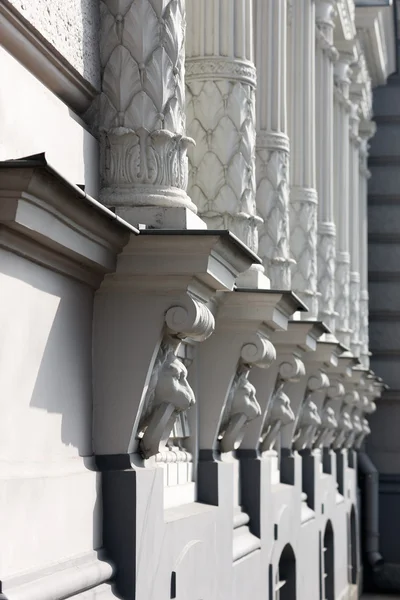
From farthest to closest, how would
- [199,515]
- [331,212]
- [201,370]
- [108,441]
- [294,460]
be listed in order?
1. [331,212]
2. [294,460]
3. [201,370]
4. [199,515]
5. [108,441]

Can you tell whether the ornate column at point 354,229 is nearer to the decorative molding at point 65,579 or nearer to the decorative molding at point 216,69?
the decorative molding at point 216,69

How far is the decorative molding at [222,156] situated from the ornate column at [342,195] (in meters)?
8.98

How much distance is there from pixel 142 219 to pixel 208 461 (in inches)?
108

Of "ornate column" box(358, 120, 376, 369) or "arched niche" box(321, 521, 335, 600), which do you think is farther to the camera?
"ornate column" box(358, 120, 376, 369)

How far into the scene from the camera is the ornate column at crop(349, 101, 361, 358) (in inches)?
798

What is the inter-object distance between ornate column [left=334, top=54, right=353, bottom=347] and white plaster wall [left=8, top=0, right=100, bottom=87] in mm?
11904

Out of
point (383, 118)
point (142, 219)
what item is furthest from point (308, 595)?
point (383, 118)

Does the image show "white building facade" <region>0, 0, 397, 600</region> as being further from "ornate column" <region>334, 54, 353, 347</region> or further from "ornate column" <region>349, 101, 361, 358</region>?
"ornate column" <region>349, 101, 361, 358</region>

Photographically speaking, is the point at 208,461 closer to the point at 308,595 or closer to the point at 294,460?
the point at 294,460

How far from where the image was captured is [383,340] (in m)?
24.6

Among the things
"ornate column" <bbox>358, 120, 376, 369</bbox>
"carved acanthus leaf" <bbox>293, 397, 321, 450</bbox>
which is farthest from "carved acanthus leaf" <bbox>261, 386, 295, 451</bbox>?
"ornate column" <bbox>358, 120, 376, 369</bbox>

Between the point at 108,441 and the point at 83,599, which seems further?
the point at 108,441

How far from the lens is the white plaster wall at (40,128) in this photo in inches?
206

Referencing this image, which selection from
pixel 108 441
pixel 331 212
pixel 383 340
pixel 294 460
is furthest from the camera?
pixel 383 340
